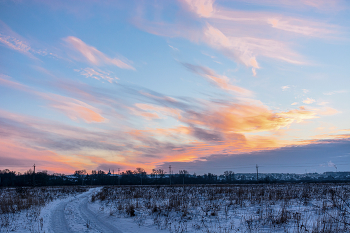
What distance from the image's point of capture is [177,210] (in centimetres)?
1485

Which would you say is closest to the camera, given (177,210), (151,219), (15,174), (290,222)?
(290,222)

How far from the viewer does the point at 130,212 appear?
15.0 meters

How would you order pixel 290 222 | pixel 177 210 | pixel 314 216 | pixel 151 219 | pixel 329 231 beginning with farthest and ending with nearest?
pixel 177 210
pixel 151 219
pixel 314 216
pixel 290 222
pixel 329 231

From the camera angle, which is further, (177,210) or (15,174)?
(15,174)

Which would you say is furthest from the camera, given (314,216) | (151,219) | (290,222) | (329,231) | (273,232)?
(151,219)

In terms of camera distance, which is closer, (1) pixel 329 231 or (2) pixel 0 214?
(1) pixel 329 231

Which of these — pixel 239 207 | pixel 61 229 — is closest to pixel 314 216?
pixel 239 207

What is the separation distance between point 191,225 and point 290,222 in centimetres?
448

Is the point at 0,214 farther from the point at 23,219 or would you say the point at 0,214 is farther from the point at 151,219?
the point at 151,219

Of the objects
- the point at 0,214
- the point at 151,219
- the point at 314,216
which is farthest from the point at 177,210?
the point at 0,214

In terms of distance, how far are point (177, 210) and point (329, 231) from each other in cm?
898

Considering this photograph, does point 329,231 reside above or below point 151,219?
above

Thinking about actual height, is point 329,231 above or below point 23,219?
above

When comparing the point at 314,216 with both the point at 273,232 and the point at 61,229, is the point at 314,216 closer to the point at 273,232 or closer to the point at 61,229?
the point at 273,232
